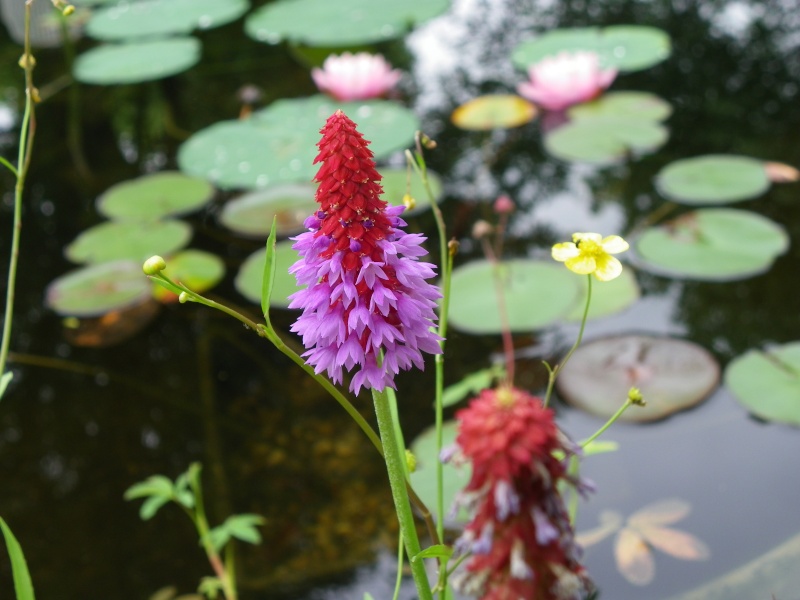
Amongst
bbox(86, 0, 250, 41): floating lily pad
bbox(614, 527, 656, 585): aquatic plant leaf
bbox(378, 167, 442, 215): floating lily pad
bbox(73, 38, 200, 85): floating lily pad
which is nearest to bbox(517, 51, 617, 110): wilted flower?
bbox(378, 167, 442, 215): floating lily pad

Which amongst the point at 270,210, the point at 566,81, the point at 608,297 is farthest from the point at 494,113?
the point at 608,297

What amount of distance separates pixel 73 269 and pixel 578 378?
2068 mm

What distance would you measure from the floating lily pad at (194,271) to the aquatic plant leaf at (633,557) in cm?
170

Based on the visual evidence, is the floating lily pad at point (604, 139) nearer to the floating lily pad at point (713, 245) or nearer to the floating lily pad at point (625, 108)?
the floating lily pad at point (625, 108)

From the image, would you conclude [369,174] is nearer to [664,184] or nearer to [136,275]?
[136,275]

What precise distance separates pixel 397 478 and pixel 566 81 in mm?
2960

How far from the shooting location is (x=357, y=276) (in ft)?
2.81

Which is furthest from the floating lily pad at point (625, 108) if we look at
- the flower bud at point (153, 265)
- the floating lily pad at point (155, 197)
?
the flower bud at point (153, 265)

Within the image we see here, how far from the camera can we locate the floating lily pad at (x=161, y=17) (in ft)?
15.0

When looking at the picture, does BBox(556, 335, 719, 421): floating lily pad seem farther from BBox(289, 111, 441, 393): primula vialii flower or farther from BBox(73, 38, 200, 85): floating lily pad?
BBox(73, 38, 200, 85): floating lily pad

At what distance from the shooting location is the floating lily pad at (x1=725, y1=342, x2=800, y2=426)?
2074 millimetres

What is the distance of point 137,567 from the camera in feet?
6.39

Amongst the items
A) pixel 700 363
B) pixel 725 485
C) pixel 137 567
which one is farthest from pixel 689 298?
pixel 137 567

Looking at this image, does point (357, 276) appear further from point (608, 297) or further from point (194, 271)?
point (194, 271)
